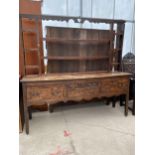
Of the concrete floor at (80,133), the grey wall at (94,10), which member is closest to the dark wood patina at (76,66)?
the concrete floor at (80,133)

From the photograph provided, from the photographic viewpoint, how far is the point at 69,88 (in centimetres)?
261

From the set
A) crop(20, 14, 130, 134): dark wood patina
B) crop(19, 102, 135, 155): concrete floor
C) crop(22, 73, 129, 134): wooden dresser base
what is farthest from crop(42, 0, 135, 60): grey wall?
crop(19, 102, 135, 155): concrete floor

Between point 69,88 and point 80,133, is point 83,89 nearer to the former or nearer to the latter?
point 69,88

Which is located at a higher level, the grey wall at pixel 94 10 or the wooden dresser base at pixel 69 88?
the grey wall at pixel 94 10

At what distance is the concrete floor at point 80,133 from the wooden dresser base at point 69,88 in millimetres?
347

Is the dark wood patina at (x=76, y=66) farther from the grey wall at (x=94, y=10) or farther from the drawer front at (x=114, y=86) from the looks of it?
the grey wall at (x=94, y=10)

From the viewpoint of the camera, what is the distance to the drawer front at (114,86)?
2.84 metres

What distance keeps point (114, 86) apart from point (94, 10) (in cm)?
230

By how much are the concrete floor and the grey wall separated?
209 centimetres

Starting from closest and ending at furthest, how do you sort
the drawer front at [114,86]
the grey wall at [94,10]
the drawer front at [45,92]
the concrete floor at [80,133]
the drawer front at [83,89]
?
1. the concrete floor at [80,133]
2. the drawer front at [45,92]
3. the drawer front at [83,89]
4. the drawer front at [114,86]
5. the grey wall at [94,10]

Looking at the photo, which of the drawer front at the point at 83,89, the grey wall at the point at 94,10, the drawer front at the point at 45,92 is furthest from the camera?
the grey wall at the point at 94,10

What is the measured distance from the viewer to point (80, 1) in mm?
3959
